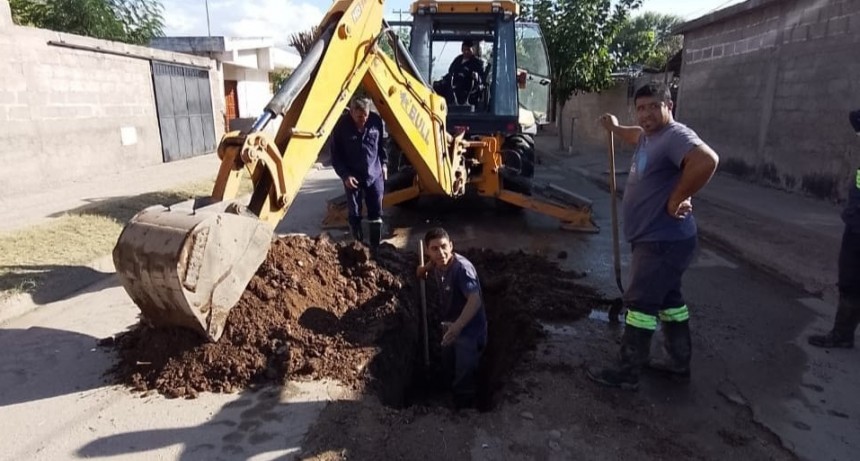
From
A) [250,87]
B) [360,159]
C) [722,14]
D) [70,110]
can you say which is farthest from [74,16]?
[722,14]

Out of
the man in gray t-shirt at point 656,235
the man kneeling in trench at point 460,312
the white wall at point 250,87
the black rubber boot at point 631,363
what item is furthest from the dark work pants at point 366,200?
the white wall at point 250,87

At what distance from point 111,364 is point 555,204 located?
18.9 ft

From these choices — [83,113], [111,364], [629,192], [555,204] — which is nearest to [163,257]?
[111,364]

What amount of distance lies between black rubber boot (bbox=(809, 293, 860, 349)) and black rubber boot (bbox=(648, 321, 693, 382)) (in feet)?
4.40

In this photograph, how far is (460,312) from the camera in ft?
13.8

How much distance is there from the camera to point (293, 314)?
13.1 ft

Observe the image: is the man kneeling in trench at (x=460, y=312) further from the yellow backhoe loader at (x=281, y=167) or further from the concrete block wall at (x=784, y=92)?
the concrete block wall at (x=784, y=92)

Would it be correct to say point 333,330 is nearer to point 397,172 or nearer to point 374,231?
point 374,231

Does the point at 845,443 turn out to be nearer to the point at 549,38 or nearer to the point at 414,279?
the point at 414,279

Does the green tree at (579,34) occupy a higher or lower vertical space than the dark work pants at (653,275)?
higher

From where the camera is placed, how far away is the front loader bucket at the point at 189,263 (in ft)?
10.3

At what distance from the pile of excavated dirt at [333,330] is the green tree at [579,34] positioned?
485 inches

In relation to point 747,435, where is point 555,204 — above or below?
above

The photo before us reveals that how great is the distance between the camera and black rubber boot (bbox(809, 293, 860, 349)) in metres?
4.29
